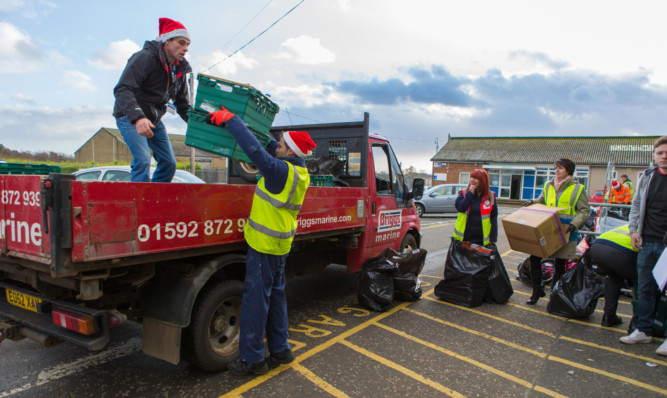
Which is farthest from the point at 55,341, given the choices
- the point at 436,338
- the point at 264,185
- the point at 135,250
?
the point at 436,338

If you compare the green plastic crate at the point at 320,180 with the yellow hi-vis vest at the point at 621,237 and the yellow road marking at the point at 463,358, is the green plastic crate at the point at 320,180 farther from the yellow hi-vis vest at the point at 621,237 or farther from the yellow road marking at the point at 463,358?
the yellow hi-vis vest at the point at 621,237

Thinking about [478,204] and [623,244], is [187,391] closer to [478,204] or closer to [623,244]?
[478,204]

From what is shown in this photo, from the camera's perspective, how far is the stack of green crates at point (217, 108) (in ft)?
10.0

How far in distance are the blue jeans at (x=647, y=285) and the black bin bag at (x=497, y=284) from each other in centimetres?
135

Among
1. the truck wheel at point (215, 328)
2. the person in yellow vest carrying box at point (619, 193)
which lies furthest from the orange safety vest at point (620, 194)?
the truck wheel at point (215, 328)

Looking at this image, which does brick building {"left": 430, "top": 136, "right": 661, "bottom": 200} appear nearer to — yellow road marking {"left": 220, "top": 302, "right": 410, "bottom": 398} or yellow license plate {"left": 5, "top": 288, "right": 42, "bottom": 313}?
yellow road marking {"left": 220, "top": 302, "right": 410, "bottom": 398}

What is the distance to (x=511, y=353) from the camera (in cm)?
359

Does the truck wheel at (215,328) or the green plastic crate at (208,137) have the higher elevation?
the green plastic crate at (208,137)

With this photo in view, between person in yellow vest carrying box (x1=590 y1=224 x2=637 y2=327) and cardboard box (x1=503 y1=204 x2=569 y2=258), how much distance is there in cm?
44

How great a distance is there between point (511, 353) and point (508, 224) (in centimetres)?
161

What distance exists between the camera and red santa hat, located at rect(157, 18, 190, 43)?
10.3ft

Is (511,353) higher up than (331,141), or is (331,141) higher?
(331,141)

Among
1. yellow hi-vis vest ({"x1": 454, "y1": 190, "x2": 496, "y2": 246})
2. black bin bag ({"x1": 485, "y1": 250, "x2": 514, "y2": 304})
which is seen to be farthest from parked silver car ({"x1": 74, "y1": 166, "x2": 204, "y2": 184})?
black bin bag ({"x1": 485, "y1": 250, "x2": 514, "y2": 304})

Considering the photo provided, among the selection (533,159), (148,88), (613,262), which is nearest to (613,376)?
(613,262)
